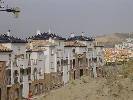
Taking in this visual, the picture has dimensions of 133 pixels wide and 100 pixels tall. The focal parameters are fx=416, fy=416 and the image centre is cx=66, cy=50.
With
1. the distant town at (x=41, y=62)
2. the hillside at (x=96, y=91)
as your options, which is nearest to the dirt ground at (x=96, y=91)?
the hillside at (x=96, y=91)

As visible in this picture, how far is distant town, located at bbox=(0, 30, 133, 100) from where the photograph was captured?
159ft

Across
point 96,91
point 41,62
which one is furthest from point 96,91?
point 41,62

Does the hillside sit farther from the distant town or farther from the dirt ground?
Answer: the distant town

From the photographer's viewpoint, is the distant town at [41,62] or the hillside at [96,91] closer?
the hillside at [96,91]

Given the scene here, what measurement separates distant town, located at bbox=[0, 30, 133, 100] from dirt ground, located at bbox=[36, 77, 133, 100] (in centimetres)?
2058

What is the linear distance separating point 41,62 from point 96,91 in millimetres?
31674

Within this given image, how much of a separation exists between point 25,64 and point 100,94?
27484 millimetres

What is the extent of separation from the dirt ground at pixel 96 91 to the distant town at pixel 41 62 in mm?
20577

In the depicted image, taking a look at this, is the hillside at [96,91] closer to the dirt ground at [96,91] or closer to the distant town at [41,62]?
the dirt ground at [96,91]

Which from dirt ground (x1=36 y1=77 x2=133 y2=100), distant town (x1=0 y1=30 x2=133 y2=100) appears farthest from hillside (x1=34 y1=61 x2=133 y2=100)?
distant town (x1=0 y1=30 x2=133 y2=100)

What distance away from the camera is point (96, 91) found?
25.8 m

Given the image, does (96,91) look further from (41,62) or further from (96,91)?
(41,62)

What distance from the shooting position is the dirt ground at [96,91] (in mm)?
25078

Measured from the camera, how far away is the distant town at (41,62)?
48.4 meters
